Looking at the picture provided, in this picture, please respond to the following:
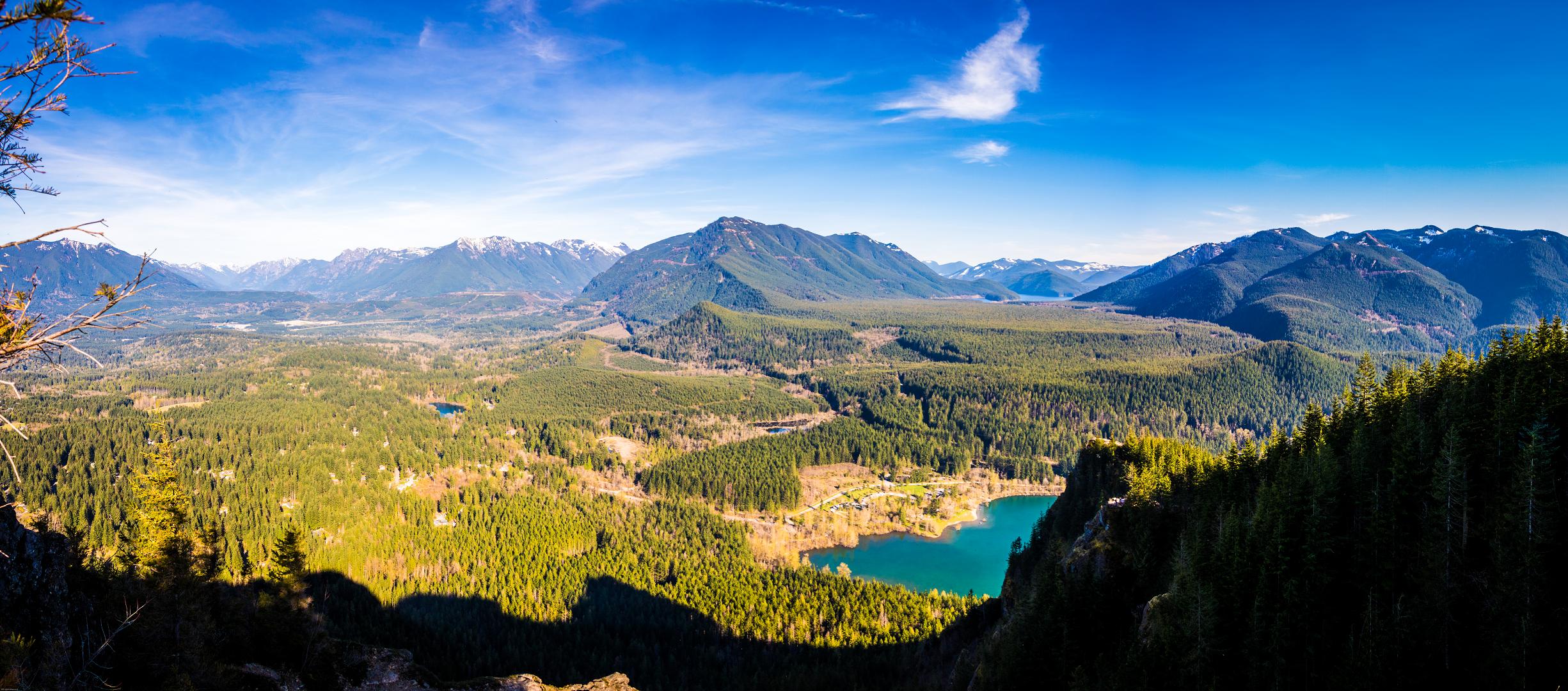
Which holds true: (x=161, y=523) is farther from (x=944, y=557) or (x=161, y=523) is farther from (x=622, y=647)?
(x=944, y=557)

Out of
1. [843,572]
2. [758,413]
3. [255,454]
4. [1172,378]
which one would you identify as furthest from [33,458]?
[1172,378]

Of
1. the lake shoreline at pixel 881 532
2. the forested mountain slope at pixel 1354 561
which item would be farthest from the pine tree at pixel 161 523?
the lake shoreline at pixel 881 532

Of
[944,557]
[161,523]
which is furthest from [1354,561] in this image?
[944,557]

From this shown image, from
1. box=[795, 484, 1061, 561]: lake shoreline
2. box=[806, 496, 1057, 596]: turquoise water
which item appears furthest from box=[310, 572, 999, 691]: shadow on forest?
box=[795, 484, 1061, 561]: lake shoreline

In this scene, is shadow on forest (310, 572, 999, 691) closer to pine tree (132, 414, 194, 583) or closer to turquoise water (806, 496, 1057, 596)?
turquoise water (806, 496, 1057, 596)

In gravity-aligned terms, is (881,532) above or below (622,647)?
below

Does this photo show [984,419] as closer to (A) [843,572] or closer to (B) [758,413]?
(B) [758,413]

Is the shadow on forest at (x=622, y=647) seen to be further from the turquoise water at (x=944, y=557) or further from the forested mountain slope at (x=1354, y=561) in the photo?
the turquoise water at (x=944, y=557)
